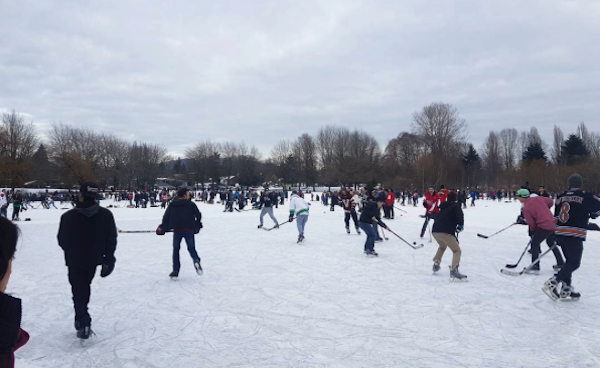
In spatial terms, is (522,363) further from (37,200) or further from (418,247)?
(37,200)

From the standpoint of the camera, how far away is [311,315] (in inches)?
199

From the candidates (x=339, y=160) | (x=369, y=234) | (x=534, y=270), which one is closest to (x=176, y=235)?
(x=369, y=234)

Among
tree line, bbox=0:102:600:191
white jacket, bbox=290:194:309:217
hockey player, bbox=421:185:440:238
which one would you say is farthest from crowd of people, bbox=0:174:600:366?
tree line, bbox=0:102:600:191

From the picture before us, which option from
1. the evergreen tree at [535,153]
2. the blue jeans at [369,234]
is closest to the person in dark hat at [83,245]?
the blue jeans at [369,234]

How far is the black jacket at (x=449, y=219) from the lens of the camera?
684 cm

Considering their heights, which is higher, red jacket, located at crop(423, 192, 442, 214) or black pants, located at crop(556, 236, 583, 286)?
red jacket, located at crop(423, 192, 442, 214)

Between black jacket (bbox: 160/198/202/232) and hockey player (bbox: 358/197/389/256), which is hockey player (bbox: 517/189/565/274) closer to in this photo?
hockey player (bbox: 358/197/389/256)

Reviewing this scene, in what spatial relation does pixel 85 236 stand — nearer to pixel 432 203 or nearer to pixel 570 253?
pixel 570 253

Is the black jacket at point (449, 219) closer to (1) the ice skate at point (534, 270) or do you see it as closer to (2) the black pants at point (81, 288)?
(1) the ice skate at point (534, 270)

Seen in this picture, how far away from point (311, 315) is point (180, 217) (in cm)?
298

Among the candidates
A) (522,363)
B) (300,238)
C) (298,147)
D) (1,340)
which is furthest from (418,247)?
(298,147)

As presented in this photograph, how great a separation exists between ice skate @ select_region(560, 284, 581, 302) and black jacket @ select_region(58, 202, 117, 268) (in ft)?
18.8

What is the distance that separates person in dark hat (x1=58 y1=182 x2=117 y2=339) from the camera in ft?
13.7

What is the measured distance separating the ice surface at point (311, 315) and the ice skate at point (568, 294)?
0.37 ft
